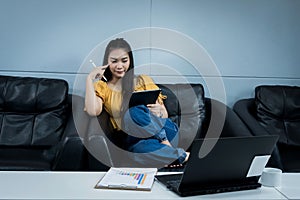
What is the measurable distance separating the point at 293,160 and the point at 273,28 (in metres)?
1.34

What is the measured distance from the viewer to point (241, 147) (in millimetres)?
1198

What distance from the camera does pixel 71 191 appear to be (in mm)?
1169

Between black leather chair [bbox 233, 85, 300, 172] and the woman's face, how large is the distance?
1.00m

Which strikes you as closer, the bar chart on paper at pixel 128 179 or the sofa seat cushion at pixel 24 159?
the bar chart on paper at pixel 128 179

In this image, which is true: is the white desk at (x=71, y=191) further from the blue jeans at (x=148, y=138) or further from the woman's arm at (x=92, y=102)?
the woman's arm at (x=92, y=102)

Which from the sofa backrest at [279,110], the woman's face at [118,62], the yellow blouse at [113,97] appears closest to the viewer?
the yellow blouse at [113,97]

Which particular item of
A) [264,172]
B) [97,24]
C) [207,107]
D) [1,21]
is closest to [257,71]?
[207,107]

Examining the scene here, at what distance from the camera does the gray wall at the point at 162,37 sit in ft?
9.71

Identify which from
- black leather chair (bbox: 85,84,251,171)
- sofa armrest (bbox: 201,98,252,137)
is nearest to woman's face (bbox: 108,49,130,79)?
black leather chair (bbox: 85,84,251,171)

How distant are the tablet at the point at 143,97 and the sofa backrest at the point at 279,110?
101 cm

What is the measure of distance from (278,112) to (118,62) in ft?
4.38

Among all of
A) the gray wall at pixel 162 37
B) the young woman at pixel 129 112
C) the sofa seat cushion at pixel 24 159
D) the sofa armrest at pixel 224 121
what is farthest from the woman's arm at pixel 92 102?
the sofa armrest at pixel 224 121

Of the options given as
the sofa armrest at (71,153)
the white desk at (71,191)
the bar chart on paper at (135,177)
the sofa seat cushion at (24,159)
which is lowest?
the sofa seat cushion at (24,159)

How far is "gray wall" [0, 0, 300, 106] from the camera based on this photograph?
296cm
